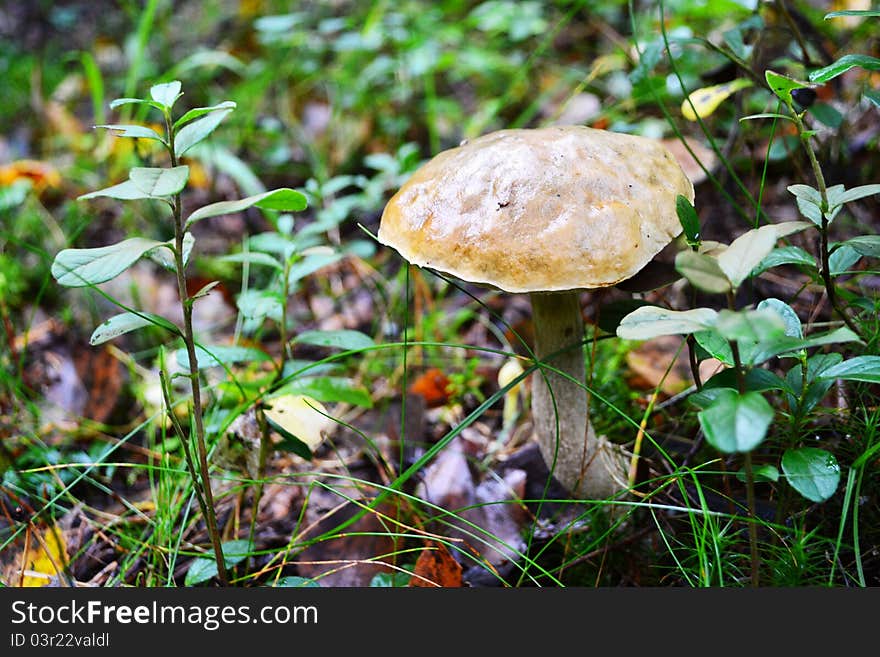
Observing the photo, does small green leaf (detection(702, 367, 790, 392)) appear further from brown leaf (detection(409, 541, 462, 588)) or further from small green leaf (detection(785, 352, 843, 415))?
brown leaf (detection(409, 541, 462, 588))

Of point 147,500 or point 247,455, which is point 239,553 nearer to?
point 247,455

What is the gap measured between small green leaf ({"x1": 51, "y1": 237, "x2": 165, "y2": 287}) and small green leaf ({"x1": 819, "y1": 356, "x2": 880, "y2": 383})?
3.97 feet

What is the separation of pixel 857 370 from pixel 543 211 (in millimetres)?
622

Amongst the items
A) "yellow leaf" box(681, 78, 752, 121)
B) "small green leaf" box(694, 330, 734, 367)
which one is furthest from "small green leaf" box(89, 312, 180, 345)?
"yellow leaf" box(681, 78, 752, 121)

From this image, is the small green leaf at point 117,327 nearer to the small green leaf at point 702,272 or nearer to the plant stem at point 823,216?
the small green leaf at point 702,272

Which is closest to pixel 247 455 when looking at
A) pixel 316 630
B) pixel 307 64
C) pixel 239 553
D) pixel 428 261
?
pixel 239 553

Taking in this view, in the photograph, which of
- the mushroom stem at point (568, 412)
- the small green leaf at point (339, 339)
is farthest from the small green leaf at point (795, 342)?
the small green leaf at point (339, 339)

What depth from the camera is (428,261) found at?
4.51 feet

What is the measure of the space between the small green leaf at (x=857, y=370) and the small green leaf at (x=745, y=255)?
0.30 m

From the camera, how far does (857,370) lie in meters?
1.17

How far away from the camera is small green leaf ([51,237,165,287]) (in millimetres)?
1159

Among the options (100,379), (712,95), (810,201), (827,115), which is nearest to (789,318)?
(810,201)

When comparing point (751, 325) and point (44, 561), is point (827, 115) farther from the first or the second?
point (44, 561)

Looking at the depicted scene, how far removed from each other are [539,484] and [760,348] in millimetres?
909
